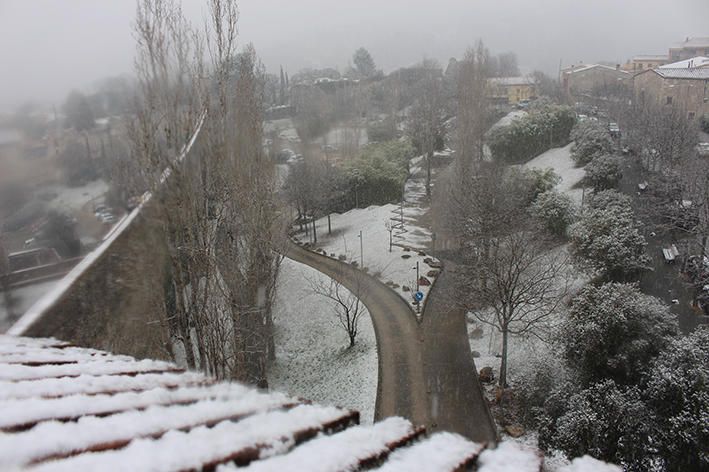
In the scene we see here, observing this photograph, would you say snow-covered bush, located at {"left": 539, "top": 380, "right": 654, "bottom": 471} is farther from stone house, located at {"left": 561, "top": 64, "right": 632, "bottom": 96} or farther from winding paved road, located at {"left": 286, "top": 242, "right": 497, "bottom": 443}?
stone house, located at {"left": 561, "top": 64, "right": 632, "bottom": 96}

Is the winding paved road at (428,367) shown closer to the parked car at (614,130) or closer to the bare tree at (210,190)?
the bare tree at (210,190)

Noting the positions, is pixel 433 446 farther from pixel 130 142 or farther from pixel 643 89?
pixel 643 89

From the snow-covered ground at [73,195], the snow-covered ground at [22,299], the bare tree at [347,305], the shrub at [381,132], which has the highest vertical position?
the shrub at [381,132]

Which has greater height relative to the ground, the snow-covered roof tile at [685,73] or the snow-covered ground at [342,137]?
the snow-covered roof tile at [685,73]

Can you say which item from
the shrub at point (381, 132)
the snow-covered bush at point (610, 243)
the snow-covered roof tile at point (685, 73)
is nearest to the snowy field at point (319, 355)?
the snow-covered bush at point (610, 243)

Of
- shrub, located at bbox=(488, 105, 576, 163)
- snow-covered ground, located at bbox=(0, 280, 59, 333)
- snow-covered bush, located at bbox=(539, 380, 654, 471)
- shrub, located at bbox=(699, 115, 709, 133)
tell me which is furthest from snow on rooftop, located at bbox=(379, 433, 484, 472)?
shrub, located at bbox=(699, 115, 709, 133)

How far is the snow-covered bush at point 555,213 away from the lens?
15.3m

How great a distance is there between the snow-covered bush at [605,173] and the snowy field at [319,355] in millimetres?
10399

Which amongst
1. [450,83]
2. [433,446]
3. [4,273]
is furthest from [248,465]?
[450,83]

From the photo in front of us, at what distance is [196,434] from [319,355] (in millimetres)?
10805

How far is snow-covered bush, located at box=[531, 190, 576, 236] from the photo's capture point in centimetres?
1534

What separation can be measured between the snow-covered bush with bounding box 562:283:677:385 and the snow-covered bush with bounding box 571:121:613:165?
42.3ft

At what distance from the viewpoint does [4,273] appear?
178 inches

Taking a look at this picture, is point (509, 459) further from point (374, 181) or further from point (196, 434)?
point (374, 181)
